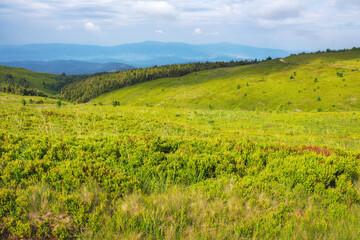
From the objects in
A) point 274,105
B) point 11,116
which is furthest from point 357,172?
point 274,105

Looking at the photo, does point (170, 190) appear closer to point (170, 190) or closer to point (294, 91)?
point (170, 190)

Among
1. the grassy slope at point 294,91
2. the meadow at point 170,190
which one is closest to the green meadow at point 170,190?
the meadow at point 170,190

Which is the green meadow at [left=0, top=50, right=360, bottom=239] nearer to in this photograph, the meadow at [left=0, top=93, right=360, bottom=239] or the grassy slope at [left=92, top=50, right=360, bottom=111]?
the meadow at [left=0, top=93, right=360, bottom=239]

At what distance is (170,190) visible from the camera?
500 centimetres

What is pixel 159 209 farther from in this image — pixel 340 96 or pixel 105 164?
pixel 340 96

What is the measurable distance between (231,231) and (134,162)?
3.25 metres

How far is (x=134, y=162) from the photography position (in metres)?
5.90

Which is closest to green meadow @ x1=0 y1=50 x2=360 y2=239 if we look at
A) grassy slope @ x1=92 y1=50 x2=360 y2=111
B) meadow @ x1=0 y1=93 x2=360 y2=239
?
meadow @ x1=0 y1=93 x2=360 y2=239

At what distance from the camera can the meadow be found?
3.82m

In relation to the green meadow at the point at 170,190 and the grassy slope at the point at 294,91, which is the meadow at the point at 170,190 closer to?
the green meadow at the point at 170,190

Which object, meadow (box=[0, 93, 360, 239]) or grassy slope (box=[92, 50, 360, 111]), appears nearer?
meadow (box=[0, 93, 360, 239])

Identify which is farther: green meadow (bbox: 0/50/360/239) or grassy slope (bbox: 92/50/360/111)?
grassy slope (bbox: 92/50/360/111)

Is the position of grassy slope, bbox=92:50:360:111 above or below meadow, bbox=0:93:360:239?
above

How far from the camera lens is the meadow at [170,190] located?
3.82 m
